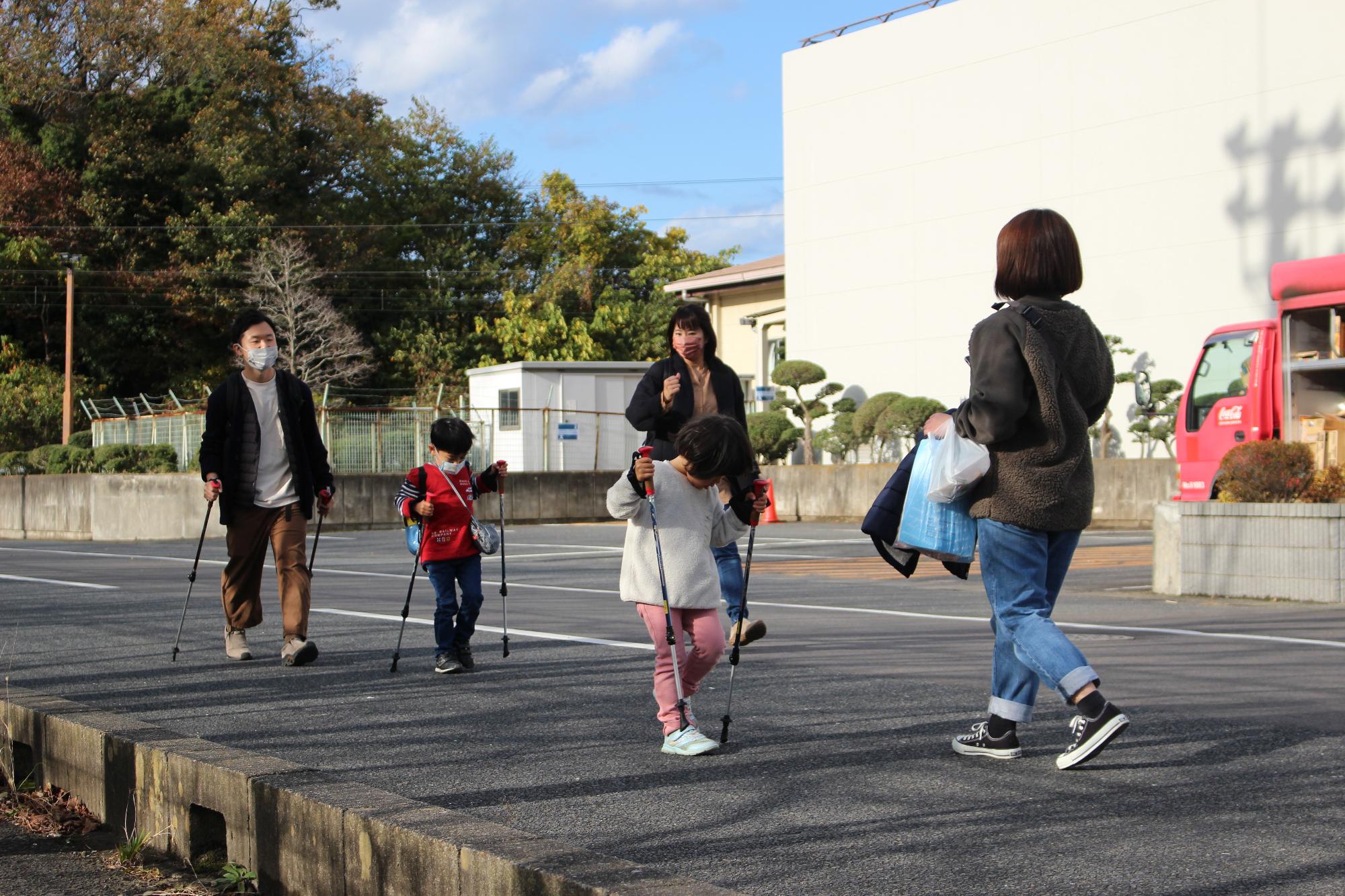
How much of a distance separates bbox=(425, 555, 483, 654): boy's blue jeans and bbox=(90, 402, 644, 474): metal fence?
19.3 meters

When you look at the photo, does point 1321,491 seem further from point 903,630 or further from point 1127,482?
point 1127,482

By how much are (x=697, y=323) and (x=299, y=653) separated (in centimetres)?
267

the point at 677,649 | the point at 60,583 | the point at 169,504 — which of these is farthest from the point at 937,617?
the point at 169,504

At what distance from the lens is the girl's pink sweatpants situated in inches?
206

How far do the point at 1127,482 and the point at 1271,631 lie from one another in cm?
1519

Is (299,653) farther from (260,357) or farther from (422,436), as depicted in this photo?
(422,436)

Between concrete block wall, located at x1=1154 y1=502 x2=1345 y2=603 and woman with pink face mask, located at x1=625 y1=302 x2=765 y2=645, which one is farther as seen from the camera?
concrete block wall, located at x1=1154 y1=502 x2=1345 y2=603

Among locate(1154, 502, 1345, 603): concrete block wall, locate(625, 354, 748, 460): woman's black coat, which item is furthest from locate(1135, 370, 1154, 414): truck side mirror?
locate(625, 354, 748, 460): woman's black coat

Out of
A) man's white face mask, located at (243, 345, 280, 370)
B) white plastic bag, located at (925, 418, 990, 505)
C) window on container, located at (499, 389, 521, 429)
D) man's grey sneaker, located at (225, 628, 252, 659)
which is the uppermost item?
window on container, located at (499, 389, 521, 429)

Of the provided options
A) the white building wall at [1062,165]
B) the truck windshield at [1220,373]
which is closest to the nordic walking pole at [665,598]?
the truck windshield at [1220,373]

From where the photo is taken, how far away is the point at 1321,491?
11.8 m

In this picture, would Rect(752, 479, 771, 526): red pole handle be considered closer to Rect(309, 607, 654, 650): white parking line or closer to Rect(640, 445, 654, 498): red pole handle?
Rect(640, 445, 654, 498): red pole handle

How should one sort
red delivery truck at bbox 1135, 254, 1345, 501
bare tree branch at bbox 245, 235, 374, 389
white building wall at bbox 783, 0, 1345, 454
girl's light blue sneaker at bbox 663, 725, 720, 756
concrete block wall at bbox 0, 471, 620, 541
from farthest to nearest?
bare tree branch at bbox 245, 235, 374, 389 < concrete block wall at bbox 0, 471, 620, 541 < white building wall at bbox 783, 0, 1345, 454 < red delivery truck at bbox 1135, 254, 1345, 501 < girl's light blue sneaker at bbox 663, 725, 720, 756

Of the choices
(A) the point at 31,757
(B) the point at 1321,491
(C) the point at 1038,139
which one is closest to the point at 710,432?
(A) the point at 31,757
